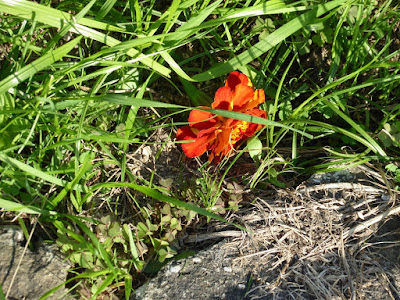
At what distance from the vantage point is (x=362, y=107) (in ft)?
6.75

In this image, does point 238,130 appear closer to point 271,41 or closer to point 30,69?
point 271,41

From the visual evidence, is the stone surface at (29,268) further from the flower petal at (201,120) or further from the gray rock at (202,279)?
the flower petal at (201,120)

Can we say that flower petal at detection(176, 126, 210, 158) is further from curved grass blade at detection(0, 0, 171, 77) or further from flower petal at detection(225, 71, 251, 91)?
curved grass blade at detection(0, 0, 171, 77)

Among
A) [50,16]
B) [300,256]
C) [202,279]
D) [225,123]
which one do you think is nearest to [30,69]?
[50,16]

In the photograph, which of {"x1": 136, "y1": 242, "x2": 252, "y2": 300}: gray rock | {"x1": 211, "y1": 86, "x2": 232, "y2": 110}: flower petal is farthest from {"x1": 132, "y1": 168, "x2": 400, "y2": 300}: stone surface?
{"x1": 211, "y1": 86, "x2": 232, "y2": 110}: flower petal

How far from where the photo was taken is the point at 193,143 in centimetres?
179

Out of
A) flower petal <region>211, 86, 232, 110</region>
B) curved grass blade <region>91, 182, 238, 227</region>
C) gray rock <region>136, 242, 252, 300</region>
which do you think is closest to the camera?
curved grass blade <region>91, 182, 238, 227</region>

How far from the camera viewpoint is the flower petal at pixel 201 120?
173 cm

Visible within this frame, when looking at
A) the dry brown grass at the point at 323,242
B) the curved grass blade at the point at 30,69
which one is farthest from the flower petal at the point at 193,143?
the curved grass blade at the point at 30,69

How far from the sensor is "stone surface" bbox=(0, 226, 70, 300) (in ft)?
5.24

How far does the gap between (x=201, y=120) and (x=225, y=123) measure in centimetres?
10

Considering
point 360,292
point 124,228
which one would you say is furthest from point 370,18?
point 124,228

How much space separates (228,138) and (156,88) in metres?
0.54

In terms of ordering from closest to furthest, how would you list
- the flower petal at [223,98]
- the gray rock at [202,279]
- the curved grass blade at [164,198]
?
the curved grass blade at [164,198]
the gray rock at [202,279]
the flower petal at [223,98]
